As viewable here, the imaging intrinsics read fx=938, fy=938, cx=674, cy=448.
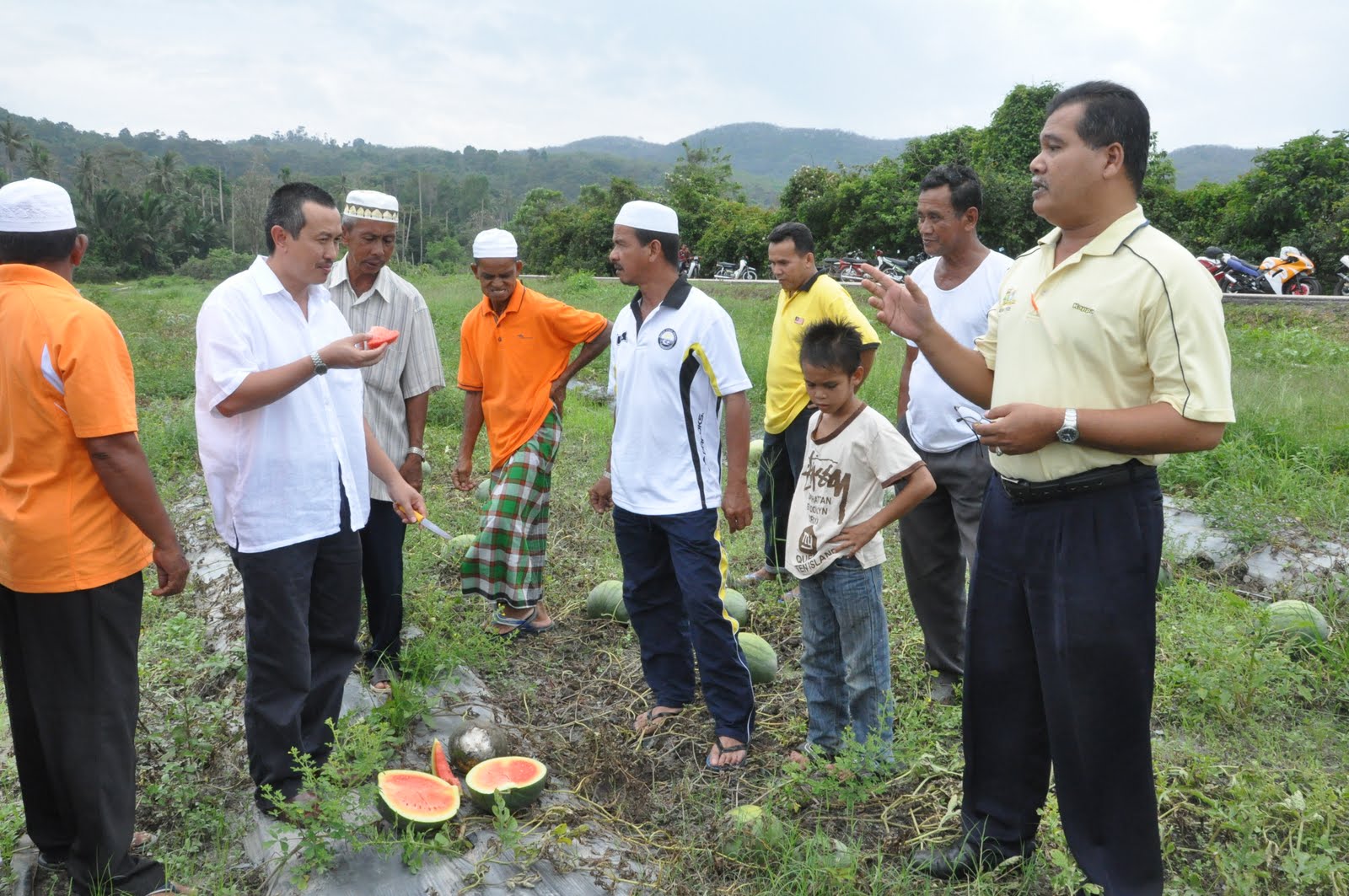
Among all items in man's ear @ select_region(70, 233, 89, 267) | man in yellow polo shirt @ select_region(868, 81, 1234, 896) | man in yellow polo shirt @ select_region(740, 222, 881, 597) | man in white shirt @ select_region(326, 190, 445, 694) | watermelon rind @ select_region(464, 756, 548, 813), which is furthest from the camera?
man in yellow polo shirt @ select_region(740, 222, 881, 597)

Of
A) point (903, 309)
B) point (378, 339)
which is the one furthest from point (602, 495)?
point (903, 309)

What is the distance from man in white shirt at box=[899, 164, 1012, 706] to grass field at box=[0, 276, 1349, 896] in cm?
34

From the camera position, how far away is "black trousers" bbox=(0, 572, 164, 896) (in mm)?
2902

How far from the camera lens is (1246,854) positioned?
2.90 metres

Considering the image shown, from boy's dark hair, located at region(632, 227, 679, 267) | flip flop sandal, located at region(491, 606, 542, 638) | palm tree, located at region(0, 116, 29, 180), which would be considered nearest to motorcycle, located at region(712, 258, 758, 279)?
flip flop sandal, located at region(491, 606, 542, 638)

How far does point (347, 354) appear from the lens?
3.12 m

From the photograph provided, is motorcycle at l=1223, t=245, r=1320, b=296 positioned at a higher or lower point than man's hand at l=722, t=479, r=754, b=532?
A: higher

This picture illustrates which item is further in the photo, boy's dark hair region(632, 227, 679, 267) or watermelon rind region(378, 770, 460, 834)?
boy's dark hair region(632, 227, 679, 267)

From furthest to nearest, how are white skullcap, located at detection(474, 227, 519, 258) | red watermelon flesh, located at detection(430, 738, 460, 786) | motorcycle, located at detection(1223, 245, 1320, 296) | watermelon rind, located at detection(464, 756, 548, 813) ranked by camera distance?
motorcycle, located at detection(1223, 245, 1320, 296)
white skullcap, located at detection(474, 227, 519, 258)
red watermelon flesh, located at detection(430, 738, 460, 786)
watermelon rind, located at detection(464, 756, 548, 813)

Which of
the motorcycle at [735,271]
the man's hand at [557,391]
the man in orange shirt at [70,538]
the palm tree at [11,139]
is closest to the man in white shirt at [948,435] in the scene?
the man's hand at [557,391]

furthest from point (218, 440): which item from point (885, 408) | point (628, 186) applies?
point (628, 186)

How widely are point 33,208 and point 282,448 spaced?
1.01m

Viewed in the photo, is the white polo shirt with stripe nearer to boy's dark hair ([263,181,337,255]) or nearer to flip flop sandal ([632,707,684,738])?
flip flop sandal ([632,707,684,738])

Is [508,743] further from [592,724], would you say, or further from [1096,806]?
[1096,806]
